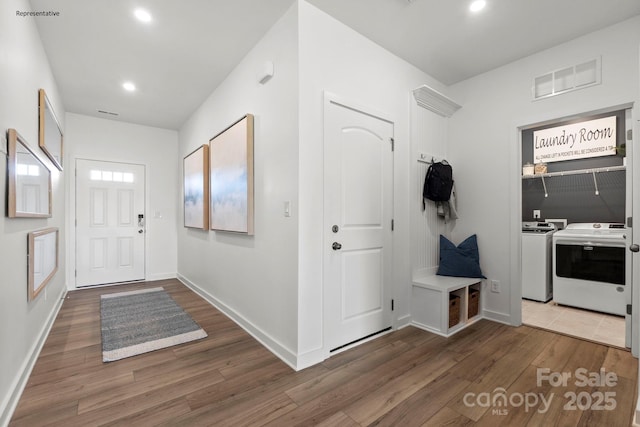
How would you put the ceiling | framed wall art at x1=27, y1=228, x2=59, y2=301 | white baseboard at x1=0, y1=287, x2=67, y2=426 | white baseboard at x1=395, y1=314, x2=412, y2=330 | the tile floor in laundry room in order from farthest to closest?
white baseboard at x1=395, y1=314, x2=412, y2=330, the tile floor in laundry room, the ceiling, framed wall art at x1=27, y1=228, x2=59, y2=301, white baseboard at x1=0, y1=287, x2=67, y2=426

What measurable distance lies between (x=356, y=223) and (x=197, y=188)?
254 cm

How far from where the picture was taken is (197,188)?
3.99m

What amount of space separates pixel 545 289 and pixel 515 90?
8.09ft

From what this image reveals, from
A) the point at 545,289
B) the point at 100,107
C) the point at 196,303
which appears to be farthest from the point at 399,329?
the point at 100,107

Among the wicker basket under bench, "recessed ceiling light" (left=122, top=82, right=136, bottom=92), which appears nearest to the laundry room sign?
the wicker basket under bench

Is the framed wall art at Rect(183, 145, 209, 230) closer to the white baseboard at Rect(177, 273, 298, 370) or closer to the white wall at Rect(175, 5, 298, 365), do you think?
the white wall at Rect(175, 5, 298, 365)

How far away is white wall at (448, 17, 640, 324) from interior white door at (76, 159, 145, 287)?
4.96 m

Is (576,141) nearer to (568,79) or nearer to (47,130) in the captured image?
(568,79)

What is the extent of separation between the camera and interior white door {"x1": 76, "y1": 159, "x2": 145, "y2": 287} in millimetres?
4512

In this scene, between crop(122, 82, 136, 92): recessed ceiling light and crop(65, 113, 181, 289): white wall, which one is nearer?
crop(122, 82, 136, 92): recessed ceiling light

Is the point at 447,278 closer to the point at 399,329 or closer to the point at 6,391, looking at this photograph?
the point at 399,329

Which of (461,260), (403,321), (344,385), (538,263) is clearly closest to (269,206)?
(344,385)

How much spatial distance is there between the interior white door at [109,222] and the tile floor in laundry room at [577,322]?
567cm

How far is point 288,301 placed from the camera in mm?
2201
